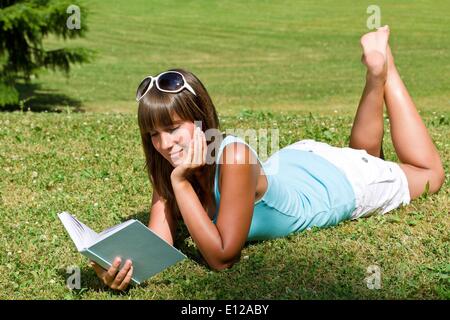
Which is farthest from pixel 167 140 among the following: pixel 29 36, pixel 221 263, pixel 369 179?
pixel 29 36

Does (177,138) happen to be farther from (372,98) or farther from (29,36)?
(29,36)

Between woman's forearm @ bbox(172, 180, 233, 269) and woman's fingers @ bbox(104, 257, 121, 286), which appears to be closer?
woman's fingers @ bbox(104, 257, 121, 286)

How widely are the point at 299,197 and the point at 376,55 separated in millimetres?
1363

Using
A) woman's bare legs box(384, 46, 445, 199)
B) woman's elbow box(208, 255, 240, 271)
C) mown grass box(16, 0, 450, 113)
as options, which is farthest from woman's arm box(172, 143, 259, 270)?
mown grass box(16, 0, 450, 113)

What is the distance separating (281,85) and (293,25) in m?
11.5

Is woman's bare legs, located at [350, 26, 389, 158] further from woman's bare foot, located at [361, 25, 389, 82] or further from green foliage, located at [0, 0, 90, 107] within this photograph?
green foliage, located at [0, 0, 90, 107]

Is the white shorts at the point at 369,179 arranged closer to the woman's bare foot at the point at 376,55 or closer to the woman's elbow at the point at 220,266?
the woman's bare foot at the point at 376,55

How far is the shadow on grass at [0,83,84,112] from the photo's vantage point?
1792cm

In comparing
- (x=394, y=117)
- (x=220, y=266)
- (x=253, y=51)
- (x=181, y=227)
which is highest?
(x=394, y=117)

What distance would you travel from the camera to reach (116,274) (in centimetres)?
402

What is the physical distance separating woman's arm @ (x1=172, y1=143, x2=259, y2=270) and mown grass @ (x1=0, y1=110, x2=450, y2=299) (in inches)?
9.4

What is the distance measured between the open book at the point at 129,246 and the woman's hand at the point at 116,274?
0.10ft

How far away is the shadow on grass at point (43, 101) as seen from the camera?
17.9 m
